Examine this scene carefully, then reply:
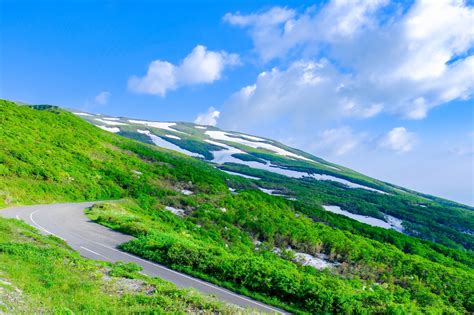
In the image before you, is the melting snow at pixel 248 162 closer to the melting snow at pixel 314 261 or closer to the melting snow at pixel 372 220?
the melting snow at pixel 372 220

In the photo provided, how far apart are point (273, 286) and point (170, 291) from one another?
5534mm

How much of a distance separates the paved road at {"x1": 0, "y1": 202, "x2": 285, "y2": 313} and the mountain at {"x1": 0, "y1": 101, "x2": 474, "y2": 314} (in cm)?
67

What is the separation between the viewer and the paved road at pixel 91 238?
1501cm

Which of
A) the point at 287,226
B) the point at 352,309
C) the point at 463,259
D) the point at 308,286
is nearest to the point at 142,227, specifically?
the point at 308,286

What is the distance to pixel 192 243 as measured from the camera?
78.2ft

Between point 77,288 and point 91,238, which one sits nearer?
point 77,288

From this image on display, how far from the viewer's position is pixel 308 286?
15125mm

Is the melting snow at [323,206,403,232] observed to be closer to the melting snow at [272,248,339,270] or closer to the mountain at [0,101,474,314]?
the mountain at [0,101,474,314]

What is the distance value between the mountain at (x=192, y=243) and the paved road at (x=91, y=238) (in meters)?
0.67

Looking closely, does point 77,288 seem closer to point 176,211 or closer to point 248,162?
point 176,211

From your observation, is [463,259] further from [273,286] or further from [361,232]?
[273,286]

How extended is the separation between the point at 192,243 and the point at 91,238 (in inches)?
281

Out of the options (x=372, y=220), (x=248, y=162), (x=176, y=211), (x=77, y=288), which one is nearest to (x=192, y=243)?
(x=77, y=288)

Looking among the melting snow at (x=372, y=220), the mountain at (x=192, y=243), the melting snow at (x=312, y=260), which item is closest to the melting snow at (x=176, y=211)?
the mountain at (x=192, y=243)
